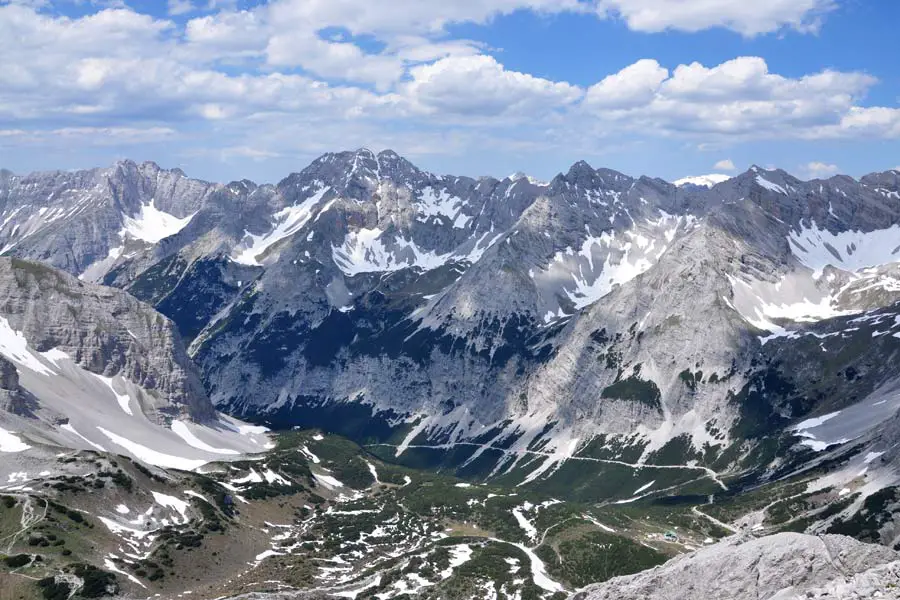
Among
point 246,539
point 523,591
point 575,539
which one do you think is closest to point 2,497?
point 246,539

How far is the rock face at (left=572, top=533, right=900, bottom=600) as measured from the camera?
63.0 m

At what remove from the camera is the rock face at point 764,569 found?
63.0 metres

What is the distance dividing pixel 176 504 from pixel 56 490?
96.5 feet

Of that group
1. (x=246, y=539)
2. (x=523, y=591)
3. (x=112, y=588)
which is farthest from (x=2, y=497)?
(x=523, y=591)

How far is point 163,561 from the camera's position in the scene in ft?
528

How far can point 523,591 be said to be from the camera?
15875cm

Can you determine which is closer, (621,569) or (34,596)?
(34,596)

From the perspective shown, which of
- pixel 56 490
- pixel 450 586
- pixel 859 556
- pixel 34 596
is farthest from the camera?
pixel 56 490

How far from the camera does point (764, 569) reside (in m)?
65.4

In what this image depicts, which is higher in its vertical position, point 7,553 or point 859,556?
point 859,556

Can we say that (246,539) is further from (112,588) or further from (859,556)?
(859,556)

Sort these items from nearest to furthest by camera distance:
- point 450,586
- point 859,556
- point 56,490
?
1. point 859,556
2. point 450,586
3. point 56,490

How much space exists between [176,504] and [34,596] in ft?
234

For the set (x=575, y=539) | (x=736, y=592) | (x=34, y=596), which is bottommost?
(x=575, y=539)
